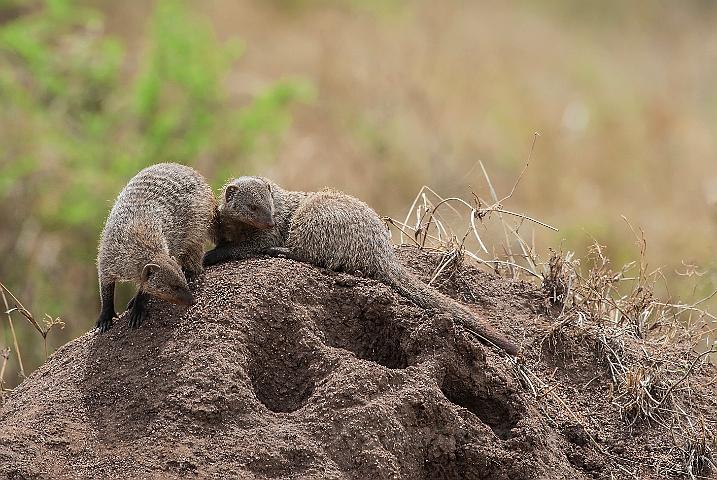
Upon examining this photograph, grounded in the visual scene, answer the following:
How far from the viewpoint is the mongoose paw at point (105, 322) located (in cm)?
292

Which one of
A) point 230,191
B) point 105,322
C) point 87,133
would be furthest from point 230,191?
point 87,133

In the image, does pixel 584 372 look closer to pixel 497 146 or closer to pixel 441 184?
pixel 441 184

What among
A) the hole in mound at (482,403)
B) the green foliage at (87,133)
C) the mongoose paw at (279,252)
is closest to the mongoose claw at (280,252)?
the mongoose paw at (279,252)

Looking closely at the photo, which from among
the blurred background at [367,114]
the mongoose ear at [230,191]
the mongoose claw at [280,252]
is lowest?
the blurred background at [367,114]

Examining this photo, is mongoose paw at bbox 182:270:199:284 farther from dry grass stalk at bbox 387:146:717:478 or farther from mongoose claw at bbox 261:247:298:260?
dry grass stalk at bbox 387:146:717:478

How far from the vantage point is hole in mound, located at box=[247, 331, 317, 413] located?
2.63 m

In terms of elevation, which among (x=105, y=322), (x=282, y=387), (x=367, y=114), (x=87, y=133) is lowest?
(x=367, y=114)

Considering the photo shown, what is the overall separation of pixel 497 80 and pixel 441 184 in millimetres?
3013

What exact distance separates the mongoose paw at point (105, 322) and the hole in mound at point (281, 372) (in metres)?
0.63

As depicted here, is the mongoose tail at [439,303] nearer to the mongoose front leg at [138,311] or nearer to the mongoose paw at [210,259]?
the mongoose paw at [210,259]

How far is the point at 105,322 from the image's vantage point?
2.96 metres

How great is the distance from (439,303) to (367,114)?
6993mm

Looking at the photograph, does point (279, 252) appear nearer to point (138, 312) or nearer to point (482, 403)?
point (138, 312)

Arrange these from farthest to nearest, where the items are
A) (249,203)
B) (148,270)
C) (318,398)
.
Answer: (249,203) → (148,270) → (318,398)
